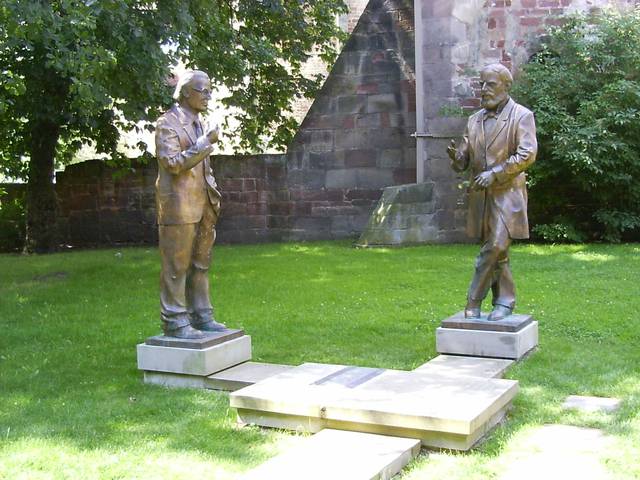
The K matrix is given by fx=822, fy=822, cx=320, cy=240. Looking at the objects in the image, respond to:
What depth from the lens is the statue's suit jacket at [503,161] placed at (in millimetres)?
6758

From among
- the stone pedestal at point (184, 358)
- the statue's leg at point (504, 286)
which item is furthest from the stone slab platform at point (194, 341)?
the statue's leg at point (504, 286)

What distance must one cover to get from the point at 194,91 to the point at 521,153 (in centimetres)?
268

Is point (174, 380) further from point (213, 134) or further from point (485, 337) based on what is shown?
point (485, 337)

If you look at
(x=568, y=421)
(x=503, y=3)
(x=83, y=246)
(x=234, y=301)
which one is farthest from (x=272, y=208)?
(x=568, y=421)

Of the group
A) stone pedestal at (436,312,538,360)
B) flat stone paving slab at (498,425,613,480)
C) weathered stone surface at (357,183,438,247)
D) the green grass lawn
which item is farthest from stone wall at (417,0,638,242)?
flat stone paving slab at (498,425,613,480)

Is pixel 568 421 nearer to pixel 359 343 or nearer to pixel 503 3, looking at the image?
pixel 359 343

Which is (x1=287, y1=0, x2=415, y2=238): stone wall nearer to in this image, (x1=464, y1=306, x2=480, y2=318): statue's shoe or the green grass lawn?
the green grass lawn

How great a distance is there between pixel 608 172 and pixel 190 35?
7.35 meters

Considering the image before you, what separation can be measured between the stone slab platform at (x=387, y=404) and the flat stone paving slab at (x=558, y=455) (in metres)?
0.29

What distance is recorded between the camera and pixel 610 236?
14.2 metres

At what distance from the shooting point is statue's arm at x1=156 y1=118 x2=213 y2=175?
242 inches

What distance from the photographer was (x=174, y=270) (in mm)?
6422

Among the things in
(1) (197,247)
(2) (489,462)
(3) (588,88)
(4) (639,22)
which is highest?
(4) (639,22)

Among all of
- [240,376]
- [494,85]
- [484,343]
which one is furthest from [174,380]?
[494,85]
